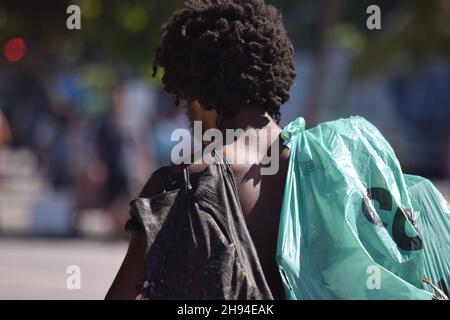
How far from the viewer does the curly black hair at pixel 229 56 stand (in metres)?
3.40

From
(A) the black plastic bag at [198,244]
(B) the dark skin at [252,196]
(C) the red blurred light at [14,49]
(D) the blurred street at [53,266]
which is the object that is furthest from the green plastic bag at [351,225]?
(C) the red blurred light at [14,49]

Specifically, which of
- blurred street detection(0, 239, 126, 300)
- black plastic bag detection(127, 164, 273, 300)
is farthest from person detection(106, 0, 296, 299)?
blurred street detection(0, 239, 126, 300)

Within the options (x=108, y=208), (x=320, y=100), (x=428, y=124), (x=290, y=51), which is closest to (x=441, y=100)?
(x=428, y=124)

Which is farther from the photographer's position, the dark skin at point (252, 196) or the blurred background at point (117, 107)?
the blurred background at point (117, 107)

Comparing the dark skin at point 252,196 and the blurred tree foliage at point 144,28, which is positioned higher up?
the blurred tree foliage at point 144,28

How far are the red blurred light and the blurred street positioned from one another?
144 inches

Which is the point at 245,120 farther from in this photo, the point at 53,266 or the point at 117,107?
the point at 117,107

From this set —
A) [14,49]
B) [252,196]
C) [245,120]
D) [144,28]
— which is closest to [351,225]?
[252,196]

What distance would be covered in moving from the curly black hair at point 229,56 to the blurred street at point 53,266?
15.9 feet

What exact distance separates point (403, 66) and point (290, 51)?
19.9 meters

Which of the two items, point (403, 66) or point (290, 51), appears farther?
point (403, 66)

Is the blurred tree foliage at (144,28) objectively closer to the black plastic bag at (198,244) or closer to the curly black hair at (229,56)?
the curly black hair at (229,56)
